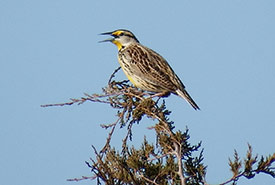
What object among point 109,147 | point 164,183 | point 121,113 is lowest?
point 164,183

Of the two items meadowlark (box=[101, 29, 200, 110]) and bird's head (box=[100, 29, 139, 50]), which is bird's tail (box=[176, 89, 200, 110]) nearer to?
meadowlark (box=[101, 29, 200, 110])

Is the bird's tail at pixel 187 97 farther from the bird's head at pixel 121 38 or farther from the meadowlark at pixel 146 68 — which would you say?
the bird's head at pixel 121 38

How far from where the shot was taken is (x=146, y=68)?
6031 mm

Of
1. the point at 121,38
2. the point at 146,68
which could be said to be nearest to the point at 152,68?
the point at 146,68

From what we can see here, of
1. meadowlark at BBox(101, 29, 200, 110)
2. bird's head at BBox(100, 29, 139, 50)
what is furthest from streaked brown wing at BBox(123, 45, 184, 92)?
bird's head at BBox(100, 29, 139, 50)

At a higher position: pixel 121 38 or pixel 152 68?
pixel 121 38

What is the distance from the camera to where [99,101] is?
443cm

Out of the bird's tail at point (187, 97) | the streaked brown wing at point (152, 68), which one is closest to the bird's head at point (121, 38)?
the streaked brown wing at point (152, 68)

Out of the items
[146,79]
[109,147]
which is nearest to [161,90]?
[146,79]

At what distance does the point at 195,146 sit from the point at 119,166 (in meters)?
0.55

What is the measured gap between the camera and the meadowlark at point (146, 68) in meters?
5.73

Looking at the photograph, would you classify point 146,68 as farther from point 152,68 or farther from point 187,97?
point 187,97

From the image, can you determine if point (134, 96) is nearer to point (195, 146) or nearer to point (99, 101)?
point (99, 101)

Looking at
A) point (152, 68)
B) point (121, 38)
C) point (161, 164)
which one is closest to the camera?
point (161, 164)
